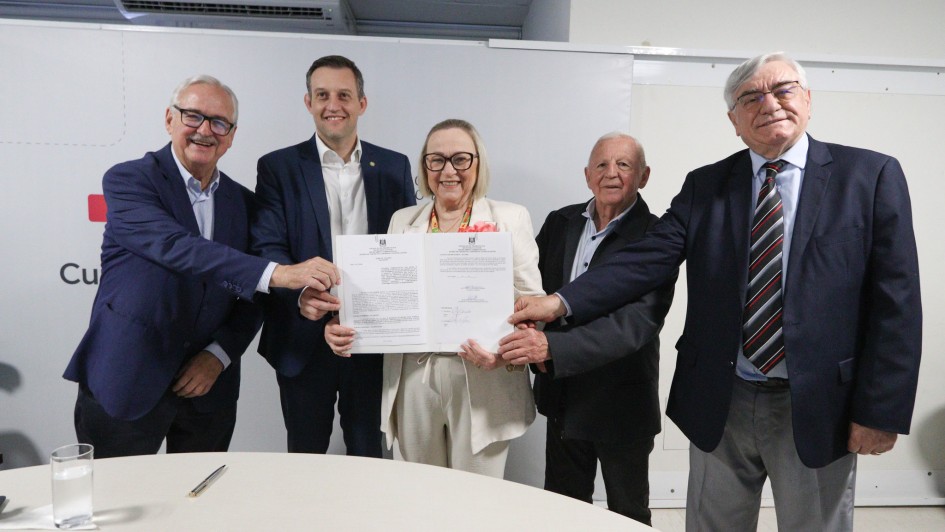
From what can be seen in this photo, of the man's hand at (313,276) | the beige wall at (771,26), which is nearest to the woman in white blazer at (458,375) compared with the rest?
the man's hand at (313,276)

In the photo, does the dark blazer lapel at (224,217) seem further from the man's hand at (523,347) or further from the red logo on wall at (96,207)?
the red logo on wall at (96,207)

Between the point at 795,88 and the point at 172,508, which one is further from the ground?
the point at 795,88

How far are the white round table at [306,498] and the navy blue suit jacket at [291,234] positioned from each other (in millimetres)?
781

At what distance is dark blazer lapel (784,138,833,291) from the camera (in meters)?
1.62

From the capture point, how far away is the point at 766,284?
169cm

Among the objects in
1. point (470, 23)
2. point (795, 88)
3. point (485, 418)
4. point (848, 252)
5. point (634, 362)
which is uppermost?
point (470, 23)

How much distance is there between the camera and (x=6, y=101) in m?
2.77

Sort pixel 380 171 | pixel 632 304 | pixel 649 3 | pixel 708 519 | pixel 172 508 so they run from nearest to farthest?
pixel 172 508, pixel 708 519, pixel 632 304, pixel 380 171, pixel 649 3

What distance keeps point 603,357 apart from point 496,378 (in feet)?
1.20

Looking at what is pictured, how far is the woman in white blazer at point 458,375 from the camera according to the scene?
192cm

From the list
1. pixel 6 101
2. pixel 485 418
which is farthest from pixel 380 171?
pixel 6 101

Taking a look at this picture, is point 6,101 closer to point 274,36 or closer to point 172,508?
point 274,36

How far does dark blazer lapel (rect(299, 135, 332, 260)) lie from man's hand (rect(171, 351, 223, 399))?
54 centimetres

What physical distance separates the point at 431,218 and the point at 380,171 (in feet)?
1.36
